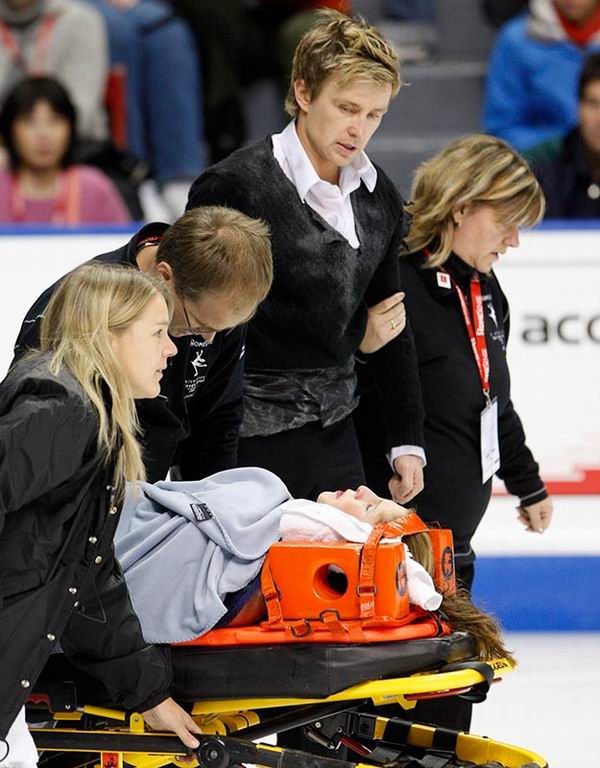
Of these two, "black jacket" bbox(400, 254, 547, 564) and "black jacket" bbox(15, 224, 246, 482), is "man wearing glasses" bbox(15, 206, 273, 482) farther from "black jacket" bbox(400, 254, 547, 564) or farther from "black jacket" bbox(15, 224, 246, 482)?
"black jacket" bbox(400, 254, 547, 564)

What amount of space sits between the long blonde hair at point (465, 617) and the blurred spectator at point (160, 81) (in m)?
4.33

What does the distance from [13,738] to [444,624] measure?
30.3 inches

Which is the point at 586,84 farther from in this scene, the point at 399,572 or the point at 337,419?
the point at 399,572

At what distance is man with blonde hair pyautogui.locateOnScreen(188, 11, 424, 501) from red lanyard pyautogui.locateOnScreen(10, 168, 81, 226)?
2.76 m

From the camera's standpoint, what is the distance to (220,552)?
297 cm

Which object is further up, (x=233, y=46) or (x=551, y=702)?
(x=233, y=46)

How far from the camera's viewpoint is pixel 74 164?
627cm

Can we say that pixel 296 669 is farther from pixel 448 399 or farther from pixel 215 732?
pixel 448 399

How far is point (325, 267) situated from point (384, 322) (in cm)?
23

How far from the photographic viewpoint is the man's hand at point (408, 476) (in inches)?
A: 142

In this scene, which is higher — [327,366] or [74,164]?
[74,164]

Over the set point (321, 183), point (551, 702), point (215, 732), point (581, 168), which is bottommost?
point (551, 702)

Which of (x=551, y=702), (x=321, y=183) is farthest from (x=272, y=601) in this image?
(x=551, y=702)

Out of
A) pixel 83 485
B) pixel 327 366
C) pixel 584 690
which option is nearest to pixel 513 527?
pixel 584 690
